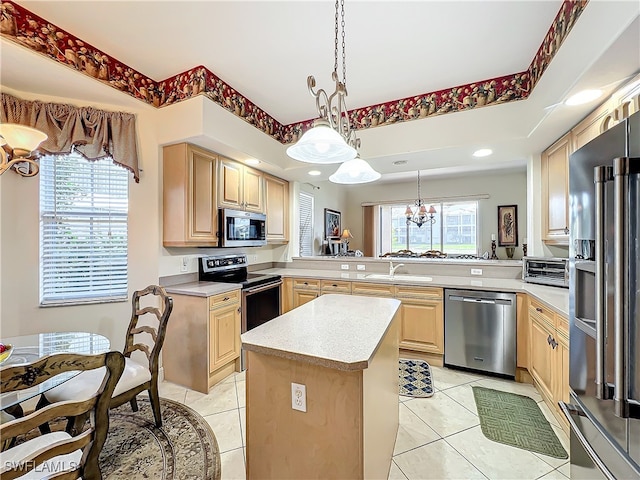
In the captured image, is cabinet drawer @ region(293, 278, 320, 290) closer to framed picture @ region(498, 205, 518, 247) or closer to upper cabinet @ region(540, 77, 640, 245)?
upper cabinet @ region(540, 77, 640, 245)

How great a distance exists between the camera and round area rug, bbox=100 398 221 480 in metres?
1.61

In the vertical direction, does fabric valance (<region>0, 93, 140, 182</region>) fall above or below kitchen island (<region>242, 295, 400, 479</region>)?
above

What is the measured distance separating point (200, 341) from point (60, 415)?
1.69 metres

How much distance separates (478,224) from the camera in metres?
6.75

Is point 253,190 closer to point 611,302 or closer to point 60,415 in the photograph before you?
point 60,415

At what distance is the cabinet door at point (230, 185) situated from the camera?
299 cm

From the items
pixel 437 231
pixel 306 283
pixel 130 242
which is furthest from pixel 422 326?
pixel 437 231

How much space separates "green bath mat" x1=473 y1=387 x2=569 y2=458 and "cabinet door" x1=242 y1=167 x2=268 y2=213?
302cm

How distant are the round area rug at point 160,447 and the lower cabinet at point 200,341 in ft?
1.17

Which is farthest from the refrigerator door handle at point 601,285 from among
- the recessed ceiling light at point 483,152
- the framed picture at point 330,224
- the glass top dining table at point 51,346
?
the framed picture at point 330,224

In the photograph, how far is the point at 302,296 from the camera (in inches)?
143

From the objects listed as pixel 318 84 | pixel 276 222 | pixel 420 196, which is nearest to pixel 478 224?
pixel 420 196

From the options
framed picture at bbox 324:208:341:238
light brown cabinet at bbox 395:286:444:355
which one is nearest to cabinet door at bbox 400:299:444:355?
light brown cabinet at bbox 395:286:444:355

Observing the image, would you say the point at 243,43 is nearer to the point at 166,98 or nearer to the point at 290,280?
the point at 166,98
